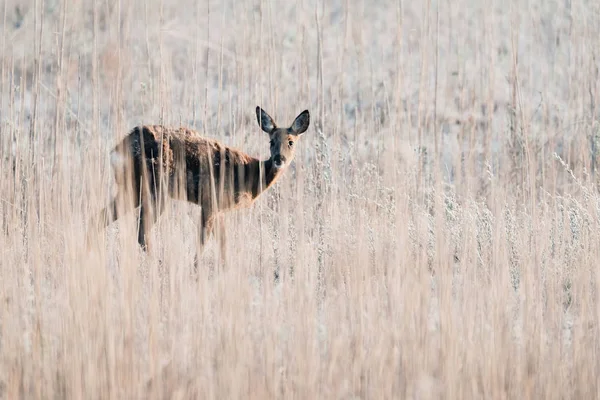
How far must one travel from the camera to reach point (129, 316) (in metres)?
3.36

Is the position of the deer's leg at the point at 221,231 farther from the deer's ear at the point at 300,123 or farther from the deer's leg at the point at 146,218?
the deer's ear at the point at 300,123

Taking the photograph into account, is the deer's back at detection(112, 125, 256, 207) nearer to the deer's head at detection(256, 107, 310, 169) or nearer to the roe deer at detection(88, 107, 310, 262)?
the roe deer at detection(88, 107, 310, 262)

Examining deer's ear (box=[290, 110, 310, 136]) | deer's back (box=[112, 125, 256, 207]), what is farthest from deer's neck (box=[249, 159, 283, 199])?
deer's ear (box=[290, 110, 310, 136])

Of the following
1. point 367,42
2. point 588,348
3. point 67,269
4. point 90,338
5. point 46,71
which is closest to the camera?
point 90,338

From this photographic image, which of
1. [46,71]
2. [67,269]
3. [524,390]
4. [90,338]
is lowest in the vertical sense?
[524,390]

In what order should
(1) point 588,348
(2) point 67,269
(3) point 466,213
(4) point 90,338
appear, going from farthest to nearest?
1. (3) point 466,213
2. (2) point 67,269
3. (1) point 588,348
4. (4) point 90,338

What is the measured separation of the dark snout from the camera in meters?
6.84

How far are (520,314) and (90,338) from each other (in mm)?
1863

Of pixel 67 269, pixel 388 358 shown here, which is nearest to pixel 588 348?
pixel 388 358

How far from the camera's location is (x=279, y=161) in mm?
6855

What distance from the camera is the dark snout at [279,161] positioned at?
22.4 feet

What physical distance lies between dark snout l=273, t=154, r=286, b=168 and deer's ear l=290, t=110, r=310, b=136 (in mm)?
283

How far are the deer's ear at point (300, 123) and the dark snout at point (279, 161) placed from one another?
28cm

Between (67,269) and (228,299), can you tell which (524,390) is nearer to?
(228,299)
